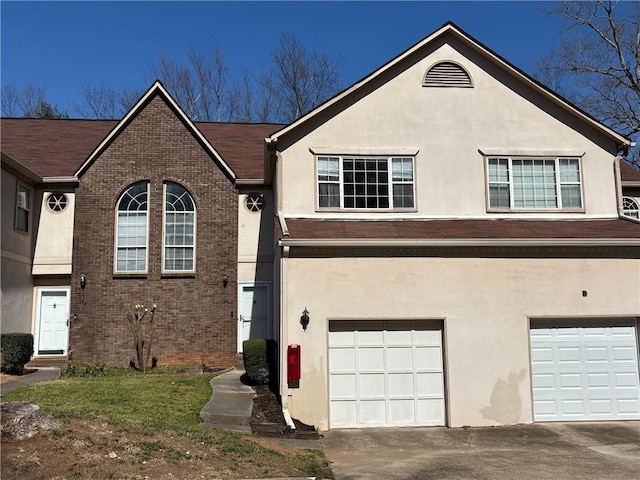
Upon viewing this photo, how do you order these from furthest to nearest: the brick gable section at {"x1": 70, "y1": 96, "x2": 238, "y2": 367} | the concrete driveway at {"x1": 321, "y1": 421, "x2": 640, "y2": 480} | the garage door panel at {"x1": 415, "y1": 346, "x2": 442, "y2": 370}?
the brick gable section at {"x1": 70, "y1": 96, "x2": 238, "y2": 367}
the garage door panel at {"x1": 415, "y1": 346, "x2": 442, "y2": 370}
the concrete driveway at {"x1": 321, "y1": 421, "x2": 640, "y2": 480}

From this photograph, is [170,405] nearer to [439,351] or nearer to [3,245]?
[439,351]

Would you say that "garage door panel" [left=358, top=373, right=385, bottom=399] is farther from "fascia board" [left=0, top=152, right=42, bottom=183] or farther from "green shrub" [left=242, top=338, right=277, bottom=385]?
"fascia board" [left=0, top=152, right=42, bottom=183]

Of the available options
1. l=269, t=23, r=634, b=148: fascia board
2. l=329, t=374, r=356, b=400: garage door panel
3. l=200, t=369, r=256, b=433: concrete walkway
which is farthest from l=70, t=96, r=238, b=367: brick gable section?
l=329, t=374, r=356, b=400: garage door panel

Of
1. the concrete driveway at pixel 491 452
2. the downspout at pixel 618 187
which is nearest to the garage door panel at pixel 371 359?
the concrete driveway at pixel 491 452

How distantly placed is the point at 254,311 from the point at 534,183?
8790 mm

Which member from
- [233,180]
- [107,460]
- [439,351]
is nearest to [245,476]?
[107,460]

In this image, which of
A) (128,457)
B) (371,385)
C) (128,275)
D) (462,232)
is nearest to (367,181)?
(462,232)

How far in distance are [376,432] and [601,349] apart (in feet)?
18.0

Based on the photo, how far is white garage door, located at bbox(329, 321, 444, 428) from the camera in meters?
12.6

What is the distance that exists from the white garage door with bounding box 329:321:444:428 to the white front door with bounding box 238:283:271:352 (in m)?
5.76

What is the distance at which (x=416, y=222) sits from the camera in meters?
14.4

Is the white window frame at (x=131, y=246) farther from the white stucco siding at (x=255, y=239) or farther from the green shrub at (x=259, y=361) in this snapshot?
the green shrub at (x=259, y=361)

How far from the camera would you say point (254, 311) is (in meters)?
18.3

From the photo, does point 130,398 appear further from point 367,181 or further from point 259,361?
point 367,181
